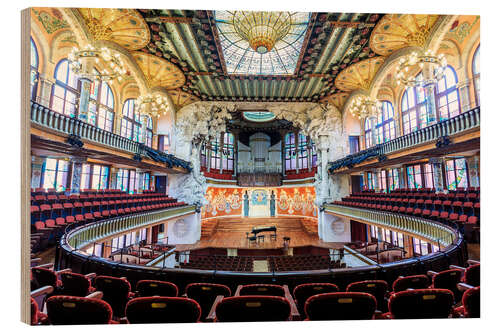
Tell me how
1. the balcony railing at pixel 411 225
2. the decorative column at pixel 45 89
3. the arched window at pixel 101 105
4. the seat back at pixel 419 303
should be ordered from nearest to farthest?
1. the seat back at pixel 419 303
2. the balcony railing at pixel 411 225
3. the decorative column at pixel 45 89
4. the arched window at pixel 101 105

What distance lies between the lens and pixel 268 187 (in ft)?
71.6

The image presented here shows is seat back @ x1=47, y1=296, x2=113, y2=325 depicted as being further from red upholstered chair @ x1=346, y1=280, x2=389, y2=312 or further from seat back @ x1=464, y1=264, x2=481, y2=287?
seat back @ x1=464, y1=264, x2=481, y2=287

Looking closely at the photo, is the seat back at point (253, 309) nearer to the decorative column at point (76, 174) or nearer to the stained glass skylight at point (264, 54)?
the stained glass skylight at point (264, 54)

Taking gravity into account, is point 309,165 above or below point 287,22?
below

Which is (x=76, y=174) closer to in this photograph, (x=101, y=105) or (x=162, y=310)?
(x=101, y=105)

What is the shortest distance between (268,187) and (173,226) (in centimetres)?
1005

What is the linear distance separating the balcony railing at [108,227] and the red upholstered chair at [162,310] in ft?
11.7

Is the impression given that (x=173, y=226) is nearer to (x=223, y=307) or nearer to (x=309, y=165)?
(x=309, y=165)

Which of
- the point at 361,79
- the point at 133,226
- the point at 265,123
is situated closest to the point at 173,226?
the point at 133,226

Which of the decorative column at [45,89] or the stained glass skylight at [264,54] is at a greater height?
the stained glass skylight at [264,54]

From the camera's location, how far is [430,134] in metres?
7.55

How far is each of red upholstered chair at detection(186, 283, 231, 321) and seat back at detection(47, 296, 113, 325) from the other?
0.92 metres

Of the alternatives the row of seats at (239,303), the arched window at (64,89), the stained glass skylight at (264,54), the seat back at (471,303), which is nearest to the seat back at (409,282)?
the row of seats at (239,303)

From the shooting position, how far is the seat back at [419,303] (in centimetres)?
210
